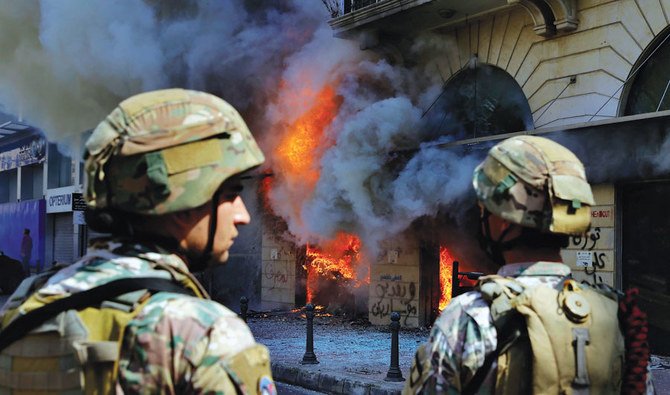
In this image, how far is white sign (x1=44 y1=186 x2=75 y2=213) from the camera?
24522mm

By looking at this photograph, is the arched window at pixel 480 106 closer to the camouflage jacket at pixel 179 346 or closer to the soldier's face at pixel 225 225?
the soldier's face at pixel 225 225

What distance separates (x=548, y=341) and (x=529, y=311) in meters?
0.10

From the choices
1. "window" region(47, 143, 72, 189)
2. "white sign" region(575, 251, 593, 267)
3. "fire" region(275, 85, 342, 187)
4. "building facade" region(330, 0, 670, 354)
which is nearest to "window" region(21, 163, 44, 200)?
"window" region(47, 143, 72, 189)

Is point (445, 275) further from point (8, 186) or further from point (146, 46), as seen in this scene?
point (8, 186)

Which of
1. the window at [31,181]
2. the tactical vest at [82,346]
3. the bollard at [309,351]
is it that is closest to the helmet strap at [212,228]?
the tactical vest at [82,346]

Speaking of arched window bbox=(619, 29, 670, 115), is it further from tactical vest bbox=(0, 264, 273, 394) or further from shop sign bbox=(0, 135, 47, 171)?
shop sign bbox=(0, 135, 47, 171)

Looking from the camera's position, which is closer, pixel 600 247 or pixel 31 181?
pixel 600 247

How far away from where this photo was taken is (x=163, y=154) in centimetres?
154

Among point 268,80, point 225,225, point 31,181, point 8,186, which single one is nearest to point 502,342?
point 225,225

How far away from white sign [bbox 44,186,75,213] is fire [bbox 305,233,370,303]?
1217cm

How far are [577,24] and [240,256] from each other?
949cm

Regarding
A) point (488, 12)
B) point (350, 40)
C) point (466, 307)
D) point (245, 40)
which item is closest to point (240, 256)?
point (245, 40)

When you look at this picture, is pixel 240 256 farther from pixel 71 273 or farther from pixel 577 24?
pixel 71 273

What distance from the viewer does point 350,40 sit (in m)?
13.5
